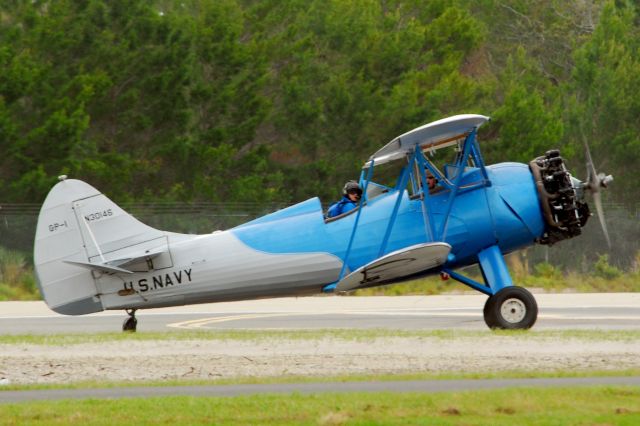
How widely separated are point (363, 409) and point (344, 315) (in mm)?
12277

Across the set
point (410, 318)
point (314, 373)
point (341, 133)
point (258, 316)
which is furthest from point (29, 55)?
point (314, 373)

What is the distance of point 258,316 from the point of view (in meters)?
22.6

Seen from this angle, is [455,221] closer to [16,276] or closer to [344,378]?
[344,378]

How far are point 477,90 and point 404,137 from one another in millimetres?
24738

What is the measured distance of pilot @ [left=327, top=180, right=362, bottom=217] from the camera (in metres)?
17.1

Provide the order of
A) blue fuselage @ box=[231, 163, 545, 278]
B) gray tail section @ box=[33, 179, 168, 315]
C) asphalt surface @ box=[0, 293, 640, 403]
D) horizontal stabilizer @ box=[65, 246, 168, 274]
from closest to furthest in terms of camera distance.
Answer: asphalt surface @ box=[0, 293, 640, 403] → blue fuselage @ box=[231, 163, 545, 278] → horizontal stabilizer @ box=[65, 246, 168, 274] → gray tail section @ box=[33, 179, 168, 315]

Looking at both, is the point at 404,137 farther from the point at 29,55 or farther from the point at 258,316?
the point at 29,55

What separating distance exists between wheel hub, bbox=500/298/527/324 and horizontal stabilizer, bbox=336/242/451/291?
1.05 metres

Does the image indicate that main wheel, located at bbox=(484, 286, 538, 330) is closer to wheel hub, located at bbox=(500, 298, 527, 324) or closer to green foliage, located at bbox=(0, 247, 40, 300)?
wheel hub, located at bbox=(500, 298, 527, 324)

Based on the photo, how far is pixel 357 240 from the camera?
54.5ft

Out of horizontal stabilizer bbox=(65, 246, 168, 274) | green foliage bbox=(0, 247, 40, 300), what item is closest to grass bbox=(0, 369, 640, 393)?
horizontal stabilizer bbox=(65, 246, 168, 274)

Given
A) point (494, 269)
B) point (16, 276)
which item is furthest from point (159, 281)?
point (16, 276)

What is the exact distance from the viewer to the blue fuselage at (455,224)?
647 inches

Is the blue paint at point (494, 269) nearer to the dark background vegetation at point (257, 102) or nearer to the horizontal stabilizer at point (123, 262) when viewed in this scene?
the horizontal stabilizer at point (123, 262)
